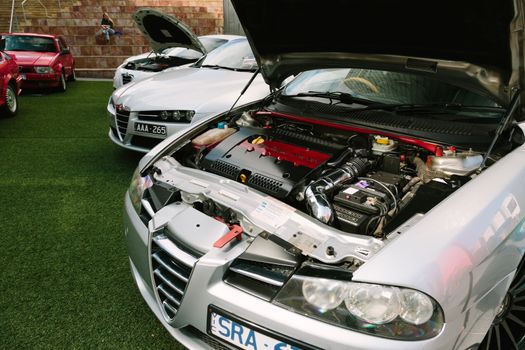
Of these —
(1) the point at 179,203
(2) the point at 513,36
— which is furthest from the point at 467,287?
(1) the point at 179,203

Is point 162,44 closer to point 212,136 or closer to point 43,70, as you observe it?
point 43,70

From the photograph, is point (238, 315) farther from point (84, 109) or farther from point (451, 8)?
point (84, 109)

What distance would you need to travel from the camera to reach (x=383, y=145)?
80.4 inches

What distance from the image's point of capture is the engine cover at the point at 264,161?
1905 millimetres

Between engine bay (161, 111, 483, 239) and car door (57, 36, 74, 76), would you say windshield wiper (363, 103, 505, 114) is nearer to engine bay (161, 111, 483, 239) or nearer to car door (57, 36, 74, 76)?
engine bay (161, 111, 483, 239)

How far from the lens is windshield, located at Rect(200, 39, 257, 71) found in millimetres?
5029

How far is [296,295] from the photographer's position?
4.42 feet

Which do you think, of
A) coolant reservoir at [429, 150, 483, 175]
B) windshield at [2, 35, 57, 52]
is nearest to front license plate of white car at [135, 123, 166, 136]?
coolant reservoir at [429, 150, 483, 175]

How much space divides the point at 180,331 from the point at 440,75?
1635 mm

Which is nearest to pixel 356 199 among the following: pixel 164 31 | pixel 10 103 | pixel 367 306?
pixel 367 306

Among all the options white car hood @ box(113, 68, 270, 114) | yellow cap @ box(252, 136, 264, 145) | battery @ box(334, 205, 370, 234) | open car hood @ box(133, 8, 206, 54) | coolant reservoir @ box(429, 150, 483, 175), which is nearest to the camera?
battery @ box(334, 205, 370, 234)

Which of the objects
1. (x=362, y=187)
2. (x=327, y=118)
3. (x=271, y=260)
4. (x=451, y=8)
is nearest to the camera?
(x=271, y=260)

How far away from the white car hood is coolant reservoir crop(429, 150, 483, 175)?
2.41m

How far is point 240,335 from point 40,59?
8.86 metres
